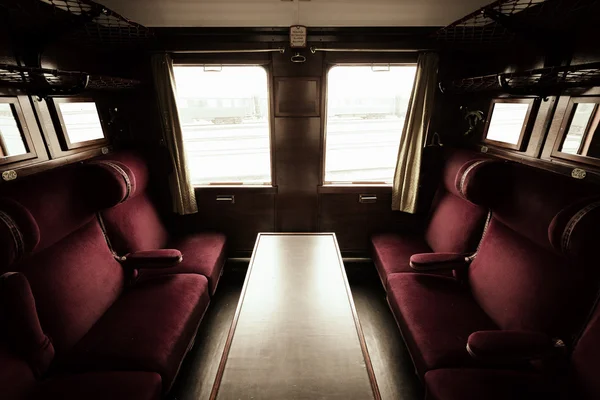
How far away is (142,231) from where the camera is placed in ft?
8.18

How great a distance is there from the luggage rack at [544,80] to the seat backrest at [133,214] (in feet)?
9.12

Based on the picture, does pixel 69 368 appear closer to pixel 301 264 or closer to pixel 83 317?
pixel 83 317

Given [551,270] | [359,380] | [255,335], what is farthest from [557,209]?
[255,335]

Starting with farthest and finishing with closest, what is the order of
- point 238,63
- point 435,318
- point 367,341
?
point 238,63, point 367,341, point 435,318

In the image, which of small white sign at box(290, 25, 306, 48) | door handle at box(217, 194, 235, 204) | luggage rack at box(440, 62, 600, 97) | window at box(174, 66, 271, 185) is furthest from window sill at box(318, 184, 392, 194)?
small white sign at box(290, 25, 306, 48)

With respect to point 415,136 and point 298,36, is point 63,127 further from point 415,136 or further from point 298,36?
point 415,136

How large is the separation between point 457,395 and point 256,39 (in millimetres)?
2981

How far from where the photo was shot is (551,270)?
1568 millimetres

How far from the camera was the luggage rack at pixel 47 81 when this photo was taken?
160 cm

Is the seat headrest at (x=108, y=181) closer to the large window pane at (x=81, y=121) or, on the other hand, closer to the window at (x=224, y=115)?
the large window pane at (x=81, y=121)

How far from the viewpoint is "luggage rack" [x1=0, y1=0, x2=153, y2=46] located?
5.74ft

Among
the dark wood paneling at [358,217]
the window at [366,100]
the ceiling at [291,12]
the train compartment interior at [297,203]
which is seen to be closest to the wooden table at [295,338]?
the train compartment interior at [297,203]

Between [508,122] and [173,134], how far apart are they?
118 inches

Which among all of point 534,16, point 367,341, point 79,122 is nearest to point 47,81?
point 79,122
